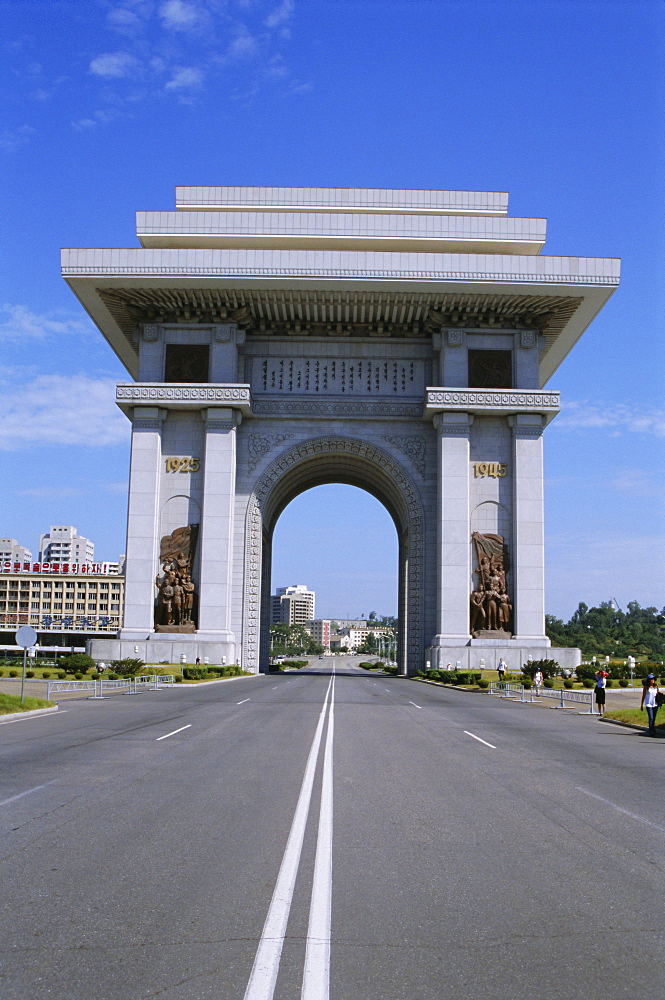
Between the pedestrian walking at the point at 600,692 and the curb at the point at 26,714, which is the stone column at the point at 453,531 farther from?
the curb at the point at 26,714

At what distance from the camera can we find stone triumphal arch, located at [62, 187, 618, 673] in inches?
1772

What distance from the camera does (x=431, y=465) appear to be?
1907 inches

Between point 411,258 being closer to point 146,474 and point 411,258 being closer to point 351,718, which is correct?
point 146,474

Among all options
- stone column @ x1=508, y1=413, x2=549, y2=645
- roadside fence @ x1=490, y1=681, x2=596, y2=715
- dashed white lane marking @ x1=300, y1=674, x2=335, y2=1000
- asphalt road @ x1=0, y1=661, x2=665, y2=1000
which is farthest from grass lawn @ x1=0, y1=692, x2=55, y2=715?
stone column @ x1=508, y1=413, x2=549, y2=645

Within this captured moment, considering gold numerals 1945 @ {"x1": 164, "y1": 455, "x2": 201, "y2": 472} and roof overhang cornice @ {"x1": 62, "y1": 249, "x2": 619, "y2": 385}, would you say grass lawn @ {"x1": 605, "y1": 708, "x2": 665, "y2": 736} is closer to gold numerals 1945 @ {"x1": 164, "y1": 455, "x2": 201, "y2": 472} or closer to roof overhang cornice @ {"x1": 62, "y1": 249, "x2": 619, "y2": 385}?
roof overhang cornice @ {"x1": 62, "y1": 249, "x2": 619, "y2": 385}

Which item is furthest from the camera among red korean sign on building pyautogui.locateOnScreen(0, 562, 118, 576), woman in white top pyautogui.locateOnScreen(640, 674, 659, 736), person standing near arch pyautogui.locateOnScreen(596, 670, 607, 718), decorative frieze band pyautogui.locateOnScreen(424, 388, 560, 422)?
red korean sign on building pyautogui.locateOnScreen(0, 562, 118, 576)

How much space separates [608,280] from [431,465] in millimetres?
12920

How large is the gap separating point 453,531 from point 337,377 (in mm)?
10815

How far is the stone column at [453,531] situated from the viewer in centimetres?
4534

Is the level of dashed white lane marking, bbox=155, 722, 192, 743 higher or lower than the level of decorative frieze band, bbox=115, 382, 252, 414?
lower

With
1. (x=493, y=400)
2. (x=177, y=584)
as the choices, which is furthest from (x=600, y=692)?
(x=177, y=584)

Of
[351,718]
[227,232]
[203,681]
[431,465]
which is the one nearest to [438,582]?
[431,465]

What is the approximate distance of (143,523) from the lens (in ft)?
152

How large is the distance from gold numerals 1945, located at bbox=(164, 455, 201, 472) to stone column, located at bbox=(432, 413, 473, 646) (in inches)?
503
